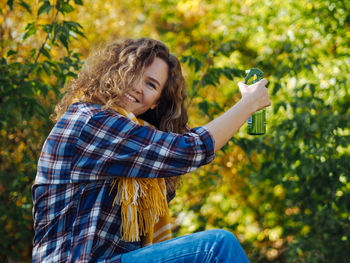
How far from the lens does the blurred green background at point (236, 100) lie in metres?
2.55

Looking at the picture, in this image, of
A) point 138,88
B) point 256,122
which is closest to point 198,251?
point 256,122

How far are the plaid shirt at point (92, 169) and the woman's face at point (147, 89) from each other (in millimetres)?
213

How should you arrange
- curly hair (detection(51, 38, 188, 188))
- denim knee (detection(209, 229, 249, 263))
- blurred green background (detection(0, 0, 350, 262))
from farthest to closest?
blurred green background (detection(0, 0, 350, 262)) < curly hair (detection(51, 38, 188, 188)) < denim knee (detection(209, 229, 249, 263))

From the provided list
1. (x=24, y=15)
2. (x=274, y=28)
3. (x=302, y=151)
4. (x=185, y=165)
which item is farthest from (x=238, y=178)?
(x=185, y=165)

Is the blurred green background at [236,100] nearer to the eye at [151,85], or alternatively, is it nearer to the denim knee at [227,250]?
the eye at [151,85]

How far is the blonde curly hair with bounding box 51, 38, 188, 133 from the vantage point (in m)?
1.57

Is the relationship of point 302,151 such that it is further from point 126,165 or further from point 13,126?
point 13,126

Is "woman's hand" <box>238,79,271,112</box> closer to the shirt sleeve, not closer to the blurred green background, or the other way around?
the shirt sleeve

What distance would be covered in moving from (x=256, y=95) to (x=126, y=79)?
0.49m

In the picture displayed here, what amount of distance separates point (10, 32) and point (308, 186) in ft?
8.16

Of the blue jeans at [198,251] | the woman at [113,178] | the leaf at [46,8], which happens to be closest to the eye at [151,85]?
the woman at [113,178]

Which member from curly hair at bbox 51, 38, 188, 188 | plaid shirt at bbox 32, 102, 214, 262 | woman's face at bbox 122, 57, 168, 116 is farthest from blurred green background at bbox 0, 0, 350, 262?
plaid shirt at bbox 32, 102, 214, 262

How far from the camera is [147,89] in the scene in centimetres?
167

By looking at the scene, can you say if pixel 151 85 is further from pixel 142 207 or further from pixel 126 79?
pixel 142 207
